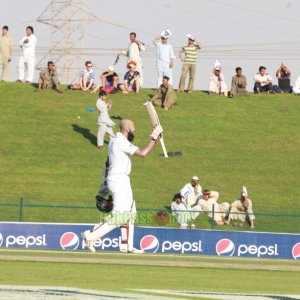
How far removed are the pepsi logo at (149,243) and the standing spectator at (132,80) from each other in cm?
1298

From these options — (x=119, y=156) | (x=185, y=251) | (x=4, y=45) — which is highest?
(x=4, y=45)

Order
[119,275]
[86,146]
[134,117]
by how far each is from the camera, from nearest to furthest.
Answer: [119,275]
[86,146]
[134,117]

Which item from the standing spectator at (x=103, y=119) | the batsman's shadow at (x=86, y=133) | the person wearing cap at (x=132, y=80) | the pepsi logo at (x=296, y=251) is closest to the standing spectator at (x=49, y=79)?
the batsman's shadow at (x=86, y=133)

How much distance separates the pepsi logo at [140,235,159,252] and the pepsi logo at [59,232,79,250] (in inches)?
68.8

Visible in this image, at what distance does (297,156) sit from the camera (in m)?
42.9

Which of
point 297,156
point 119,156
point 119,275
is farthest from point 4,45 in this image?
point 119,275

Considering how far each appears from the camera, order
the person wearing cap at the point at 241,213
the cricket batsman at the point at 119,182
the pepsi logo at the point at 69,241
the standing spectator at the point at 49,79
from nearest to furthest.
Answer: the cricket batsman at the point at 119,182, the pepsi logo at the point at 69,241, the person wearing cap at the point at 241,213, the standing spectator at the point at 49,79

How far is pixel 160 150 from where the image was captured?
41.9m

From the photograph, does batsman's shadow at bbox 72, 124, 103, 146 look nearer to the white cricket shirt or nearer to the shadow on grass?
the shadow on grass

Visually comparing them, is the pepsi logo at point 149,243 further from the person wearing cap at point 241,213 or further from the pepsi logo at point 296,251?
the pepsi logo at point 296,251

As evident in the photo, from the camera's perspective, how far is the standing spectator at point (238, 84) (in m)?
43.5

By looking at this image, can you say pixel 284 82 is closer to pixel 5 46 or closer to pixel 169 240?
pixel 5 46

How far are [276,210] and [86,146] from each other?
324 inches

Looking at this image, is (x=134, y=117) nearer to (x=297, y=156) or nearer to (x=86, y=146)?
(x=86, y=146)
